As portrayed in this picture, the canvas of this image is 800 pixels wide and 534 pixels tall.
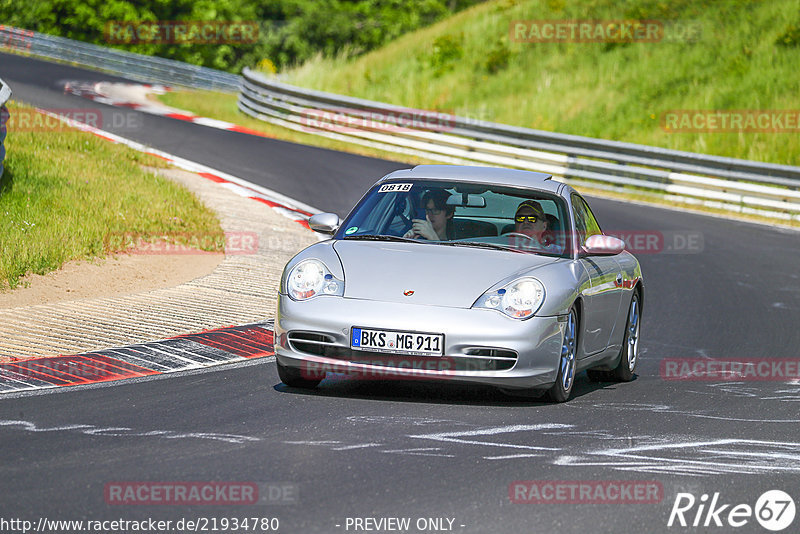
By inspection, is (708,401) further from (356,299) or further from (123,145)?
(123,145)

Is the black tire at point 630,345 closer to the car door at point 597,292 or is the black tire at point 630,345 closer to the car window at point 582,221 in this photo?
the car door at point 597,292

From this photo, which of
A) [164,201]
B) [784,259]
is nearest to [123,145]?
[164,201]

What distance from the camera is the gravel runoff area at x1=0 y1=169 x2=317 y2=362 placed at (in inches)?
356

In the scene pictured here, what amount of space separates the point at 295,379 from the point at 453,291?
1.20 metres

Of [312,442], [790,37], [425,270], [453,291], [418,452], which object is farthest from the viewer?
[790,37]

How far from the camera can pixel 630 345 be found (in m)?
9.41

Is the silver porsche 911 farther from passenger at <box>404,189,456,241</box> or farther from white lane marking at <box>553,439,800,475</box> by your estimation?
white lane marking at <box>553,439,800,475</box>

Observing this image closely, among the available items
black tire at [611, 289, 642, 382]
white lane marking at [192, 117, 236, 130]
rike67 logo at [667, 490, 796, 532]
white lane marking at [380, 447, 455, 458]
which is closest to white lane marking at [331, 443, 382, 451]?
white lane marking at [380, 447, 455, 458]

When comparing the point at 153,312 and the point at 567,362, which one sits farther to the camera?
the point at 153,312

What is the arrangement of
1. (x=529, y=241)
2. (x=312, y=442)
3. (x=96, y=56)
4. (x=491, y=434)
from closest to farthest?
(x=312, y=442)
(x=491, y=434)
(x=529, y=241)
(x=96, y=56)

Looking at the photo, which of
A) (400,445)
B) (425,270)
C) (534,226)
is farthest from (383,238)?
(400,445)

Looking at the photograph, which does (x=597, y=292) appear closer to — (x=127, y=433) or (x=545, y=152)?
(x=127, y=433)

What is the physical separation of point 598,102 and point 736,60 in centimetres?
362

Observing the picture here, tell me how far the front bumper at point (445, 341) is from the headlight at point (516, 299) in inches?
2.2
